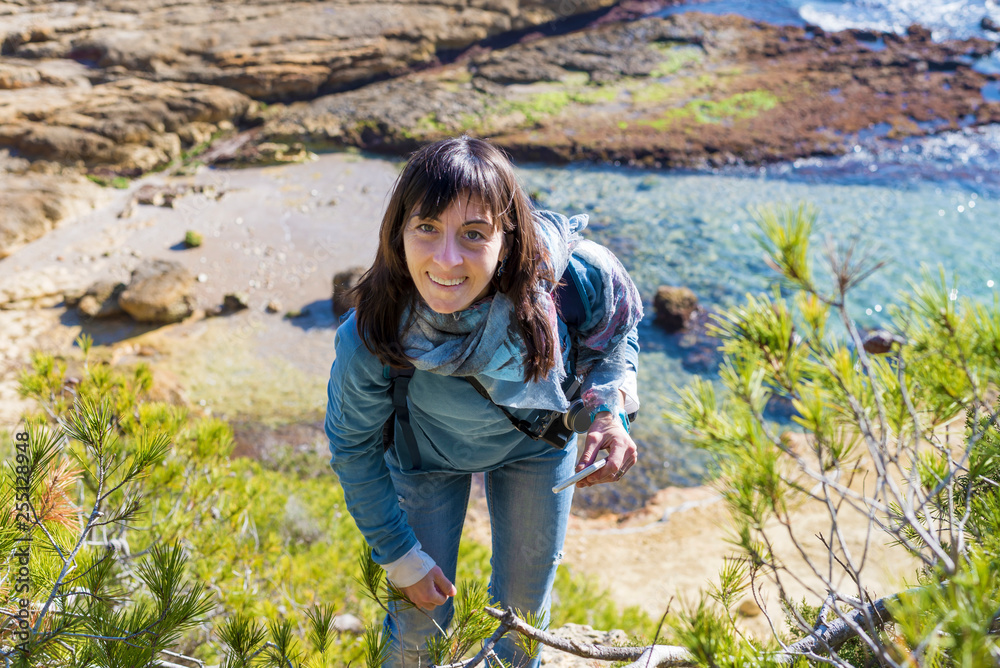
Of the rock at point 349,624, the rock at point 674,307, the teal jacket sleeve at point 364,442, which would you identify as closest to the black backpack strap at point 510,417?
the teal jacket sleeve at point 364,442

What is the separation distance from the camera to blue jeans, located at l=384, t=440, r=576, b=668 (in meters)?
1.86

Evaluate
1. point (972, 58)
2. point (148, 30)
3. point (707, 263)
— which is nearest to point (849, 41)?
point (972, 58)

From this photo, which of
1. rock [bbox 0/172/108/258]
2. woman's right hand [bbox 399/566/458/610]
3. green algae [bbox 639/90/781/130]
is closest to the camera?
woman's right hand [bbox 399/566/458/610]

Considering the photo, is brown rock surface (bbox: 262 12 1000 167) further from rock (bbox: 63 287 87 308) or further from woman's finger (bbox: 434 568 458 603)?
woman's finger (bbox: 434 568 458 603)

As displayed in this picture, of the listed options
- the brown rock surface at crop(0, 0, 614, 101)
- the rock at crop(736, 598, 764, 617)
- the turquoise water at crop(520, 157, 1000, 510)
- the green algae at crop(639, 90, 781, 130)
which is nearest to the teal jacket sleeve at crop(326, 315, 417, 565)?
the rock at crop(736, 598, 764, 617)

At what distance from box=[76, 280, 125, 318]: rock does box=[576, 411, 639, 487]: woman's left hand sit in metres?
8.89

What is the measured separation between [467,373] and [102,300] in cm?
893

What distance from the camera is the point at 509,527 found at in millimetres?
1922

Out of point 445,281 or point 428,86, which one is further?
point 428,86

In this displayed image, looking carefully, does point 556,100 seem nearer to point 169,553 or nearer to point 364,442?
point 364,442

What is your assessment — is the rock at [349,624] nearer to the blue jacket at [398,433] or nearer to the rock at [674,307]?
the blue jacket at [398,433]

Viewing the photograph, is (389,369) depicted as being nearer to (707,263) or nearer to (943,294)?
(943,294)

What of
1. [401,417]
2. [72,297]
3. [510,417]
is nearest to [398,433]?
[401,417]

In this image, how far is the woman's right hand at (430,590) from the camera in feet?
5.55
